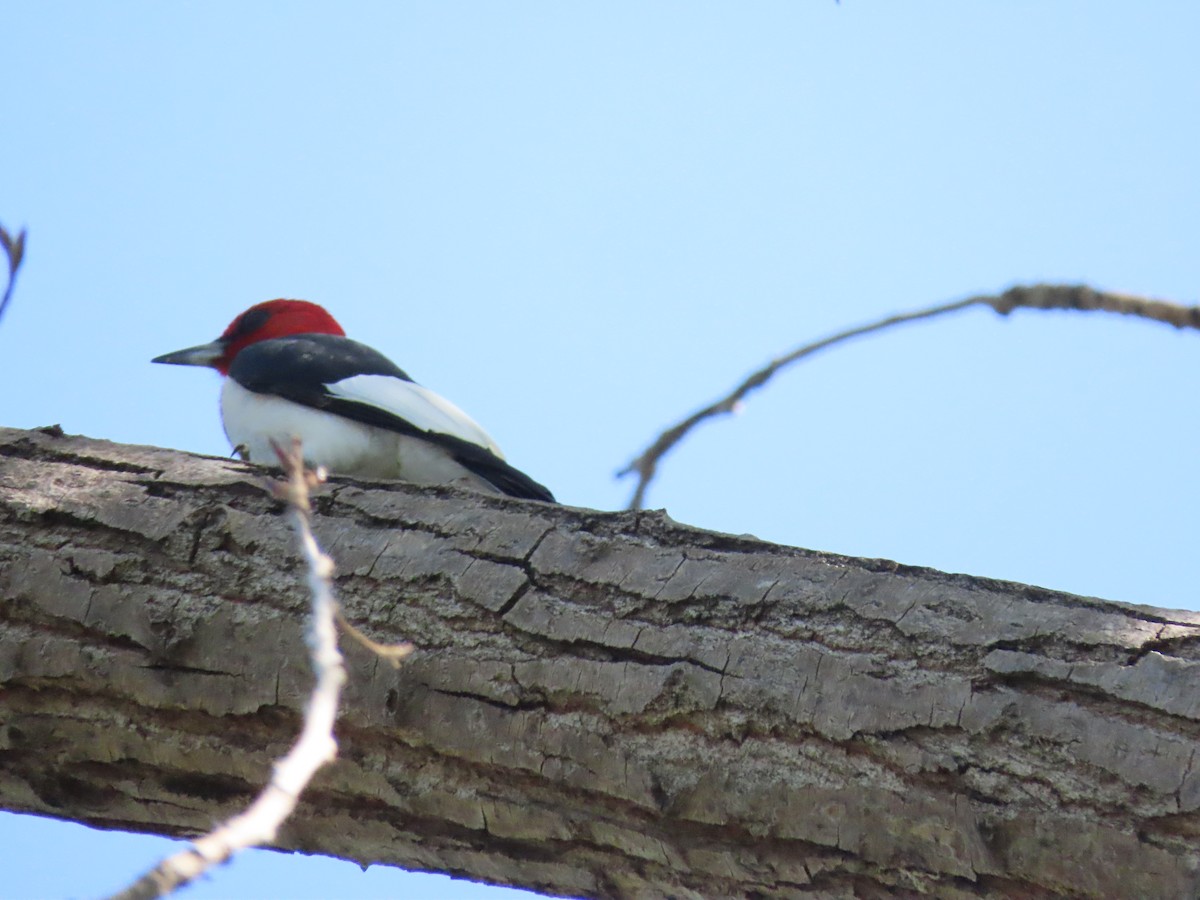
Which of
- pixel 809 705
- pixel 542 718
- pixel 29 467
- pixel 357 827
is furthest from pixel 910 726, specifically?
pixel 29 467

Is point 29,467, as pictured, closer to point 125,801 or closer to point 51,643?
point 51,643

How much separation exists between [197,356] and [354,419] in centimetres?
139

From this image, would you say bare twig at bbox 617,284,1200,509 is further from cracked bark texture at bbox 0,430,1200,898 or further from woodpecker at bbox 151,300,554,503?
woodpecker at bbox 151,300,554,503

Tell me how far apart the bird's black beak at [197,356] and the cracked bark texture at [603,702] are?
2.28 m

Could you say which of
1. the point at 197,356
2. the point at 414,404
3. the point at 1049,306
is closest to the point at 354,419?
the point at 414,404

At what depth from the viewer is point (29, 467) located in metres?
2.31

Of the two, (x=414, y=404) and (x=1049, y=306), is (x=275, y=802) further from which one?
(x=414, y=404)

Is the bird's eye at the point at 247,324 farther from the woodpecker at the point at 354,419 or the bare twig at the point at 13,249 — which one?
the bare twig at the point at 13,249

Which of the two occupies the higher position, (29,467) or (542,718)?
(29,467)

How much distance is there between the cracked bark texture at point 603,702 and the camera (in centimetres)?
169

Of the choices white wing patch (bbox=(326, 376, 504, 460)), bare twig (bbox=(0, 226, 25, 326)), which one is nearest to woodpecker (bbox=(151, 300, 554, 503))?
white wing patch (bbox=(326, 376, 504, 460))

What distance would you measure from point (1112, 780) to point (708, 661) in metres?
0.53

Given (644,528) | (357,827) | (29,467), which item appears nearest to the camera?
(357,827)

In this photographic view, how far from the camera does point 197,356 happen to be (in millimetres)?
4457
